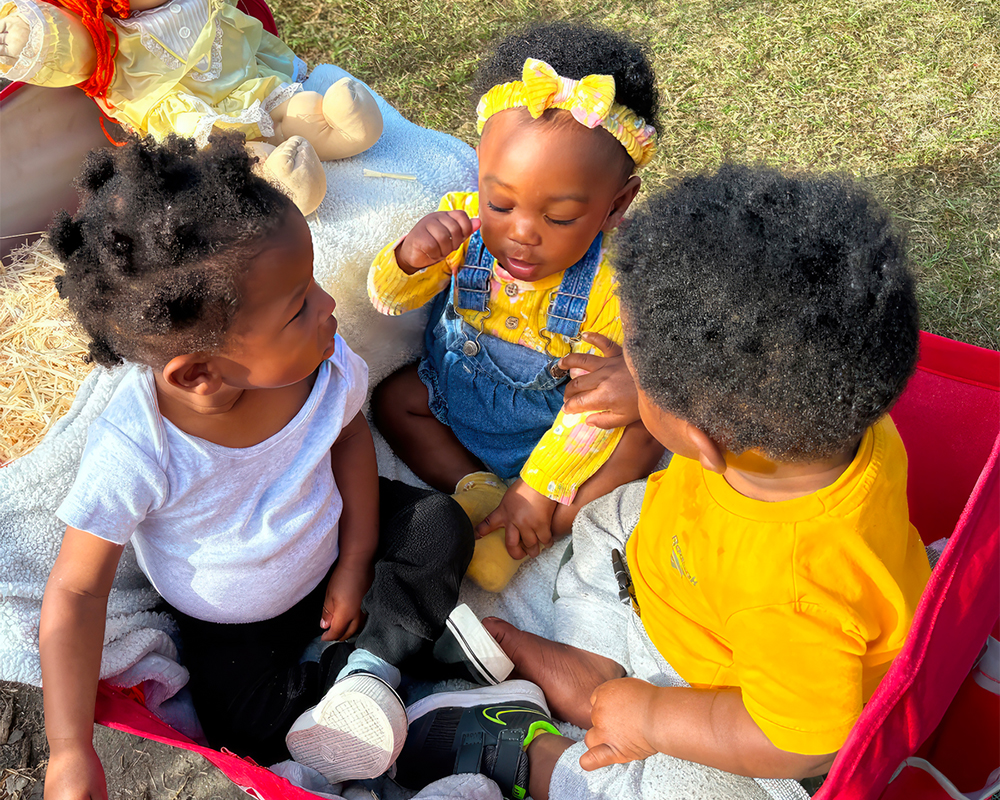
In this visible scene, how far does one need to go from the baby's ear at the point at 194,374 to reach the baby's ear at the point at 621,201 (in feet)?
2.92

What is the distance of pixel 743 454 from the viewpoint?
3.91 ft

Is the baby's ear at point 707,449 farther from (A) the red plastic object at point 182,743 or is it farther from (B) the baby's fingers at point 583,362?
(A) the red plastic object at point 182,743

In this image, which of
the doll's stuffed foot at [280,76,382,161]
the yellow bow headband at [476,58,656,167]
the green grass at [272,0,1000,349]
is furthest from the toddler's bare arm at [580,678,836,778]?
the green grass at [272,0,1000,349]

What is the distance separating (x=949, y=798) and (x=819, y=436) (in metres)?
0.82

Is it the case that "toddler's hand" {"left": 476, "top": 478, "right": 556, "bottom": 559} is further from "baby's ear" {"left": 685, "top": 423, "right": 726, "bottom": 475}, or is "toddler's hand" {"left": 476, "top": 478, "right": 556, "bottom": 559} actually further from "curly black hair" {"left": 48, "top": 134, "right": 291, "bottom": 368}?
"curly black hair" {"left": 48, "top": 134, "right": 291, "bottom": 368}

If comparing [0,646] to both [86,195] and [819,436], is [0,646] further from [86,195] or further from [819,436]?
[819,436]

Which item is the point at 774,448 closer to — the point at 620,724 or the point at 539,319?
the point at 620,724

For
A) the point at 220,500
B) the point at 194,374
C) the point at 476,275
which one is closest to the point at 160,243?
the point at 194,374

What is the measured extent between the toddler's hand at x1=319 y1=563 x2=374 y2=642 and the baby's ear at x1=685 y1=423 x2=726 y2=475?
0.76 m

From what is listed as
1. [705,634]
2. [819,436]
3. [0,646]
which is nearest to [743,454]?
[819,436]

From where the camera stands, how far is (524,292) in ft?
6.13

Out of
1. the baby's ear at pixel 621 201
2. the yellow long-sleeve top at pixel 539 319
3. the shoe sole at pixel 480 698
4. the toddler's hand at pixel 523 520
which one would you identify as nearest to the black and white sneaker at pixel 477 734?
the shoe sole at pixel 480 698

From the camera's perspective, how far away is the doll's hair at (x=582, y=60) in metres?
1.72

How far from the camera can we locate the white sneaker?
1404 mm
